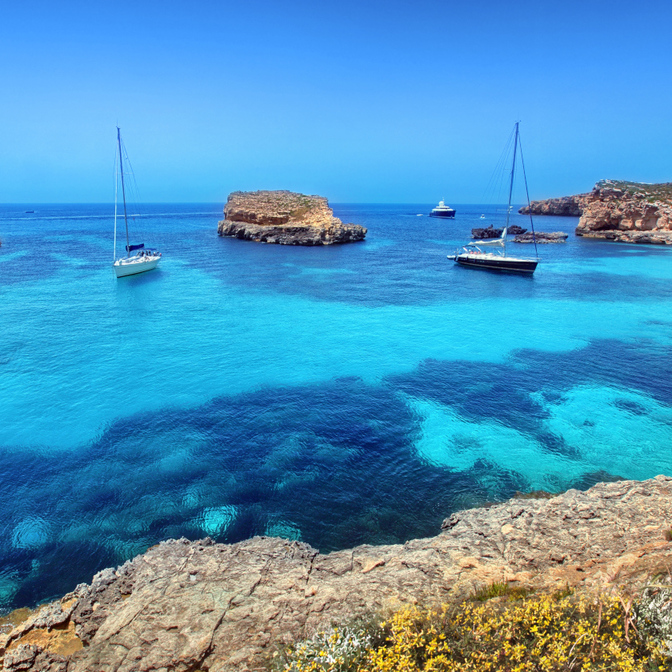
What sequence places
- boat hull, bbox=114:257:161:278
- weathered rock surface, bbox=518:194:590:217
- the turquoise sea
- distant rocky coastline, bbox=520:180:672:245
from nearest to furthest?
the turquoise sea → boat hull, bbox=114:257:161:278 → distant rocky coastline, bbox=520:180:672:245 → weathered rock surface, bbox=518:194:590:217

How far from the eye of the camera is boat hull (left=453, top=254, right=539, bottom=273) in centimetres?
5197

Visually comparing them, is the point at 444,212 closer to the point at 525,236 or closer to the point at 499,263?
the point at 525,236

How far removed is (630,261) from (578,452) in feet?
183

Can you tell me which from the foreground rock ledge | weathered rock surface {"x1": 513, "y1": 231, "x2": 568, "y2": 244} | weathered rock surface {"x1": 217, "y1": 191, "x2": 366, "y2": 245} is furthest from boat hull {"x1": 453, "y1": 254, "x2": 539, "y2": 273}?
the foreground rock ledge

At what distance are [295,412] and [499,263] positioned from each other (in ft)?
141

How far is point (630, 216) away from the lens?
8312 cm

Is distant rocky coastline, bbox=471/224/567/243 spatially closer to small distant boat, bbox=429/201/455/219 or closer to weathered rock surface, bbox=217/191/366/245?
weathered rock surface, bbox=217/191/366/245

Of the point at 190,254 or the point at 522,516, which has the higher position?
the point at 190,254

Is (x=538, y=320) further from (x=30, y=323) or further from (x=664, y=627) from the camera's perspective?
(x=30, y=323)

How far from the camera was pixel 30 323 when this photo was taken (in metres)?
30.0

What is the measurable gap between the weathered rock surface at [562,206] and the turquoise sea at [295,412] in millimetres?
118342

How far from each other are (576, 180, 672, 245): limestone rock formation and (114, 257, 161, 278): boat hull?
7890cm

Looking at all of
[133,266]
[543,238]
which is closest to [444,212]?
[543,238]

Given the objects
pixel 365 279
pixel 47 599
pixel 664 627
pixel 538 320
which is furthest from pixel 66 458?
pixel 365 279
